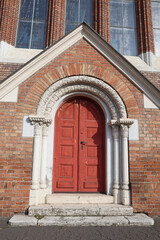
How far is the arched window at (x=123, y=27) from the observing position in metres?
6.14

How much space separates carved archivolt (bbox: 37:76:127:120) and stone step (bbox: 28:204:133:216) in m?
1.99

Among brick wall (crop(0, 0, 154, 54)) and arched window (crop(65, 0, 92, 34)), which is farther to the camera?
arched window (crop(65, 0, 92, 34))

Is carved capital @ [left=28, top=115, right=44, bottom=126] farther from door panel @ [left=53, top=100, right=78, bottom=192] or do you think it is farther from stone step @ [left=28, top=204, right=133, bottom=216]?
stone step @ [left=28, top=204, right=133, bottom=216]

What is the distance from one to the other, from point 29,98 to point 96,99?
65.8 inches

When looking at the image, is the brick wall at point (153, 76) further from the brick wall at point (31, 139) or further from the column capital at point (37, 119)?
the column capital at point (37, 119)

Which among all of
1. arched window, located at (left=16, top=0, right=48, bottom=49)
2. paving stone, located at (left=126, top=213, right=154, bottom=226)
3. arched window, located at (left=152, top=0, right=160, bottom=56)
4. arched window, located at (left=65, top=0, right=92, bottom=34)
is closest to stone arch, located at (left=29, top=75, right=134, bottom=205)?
paving stone, located at (left=126, top=213, right=154, bottom=226)

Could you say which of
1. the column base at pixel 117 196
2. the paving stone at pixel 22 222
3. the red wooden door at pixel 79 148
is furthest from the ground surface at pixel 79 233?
the red wooden door at pixel 79 148

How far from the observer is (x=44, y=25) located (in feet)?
19.9

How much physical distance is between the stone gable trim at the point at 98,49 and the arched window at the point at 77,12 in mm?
1919

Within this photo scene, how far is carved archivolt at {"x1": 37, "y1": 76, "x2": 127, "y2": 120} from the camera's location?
4160 millimetres

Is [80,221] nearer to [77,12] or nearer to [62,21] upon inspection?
[62,21]

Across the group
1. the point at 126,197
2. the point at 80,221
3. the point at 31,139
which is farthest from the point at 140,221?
the point at 31,139

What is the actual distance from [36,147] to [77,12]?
5132 mm

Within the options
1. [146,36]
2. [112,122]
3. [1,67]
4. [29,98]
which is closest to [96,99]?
[112,122]
